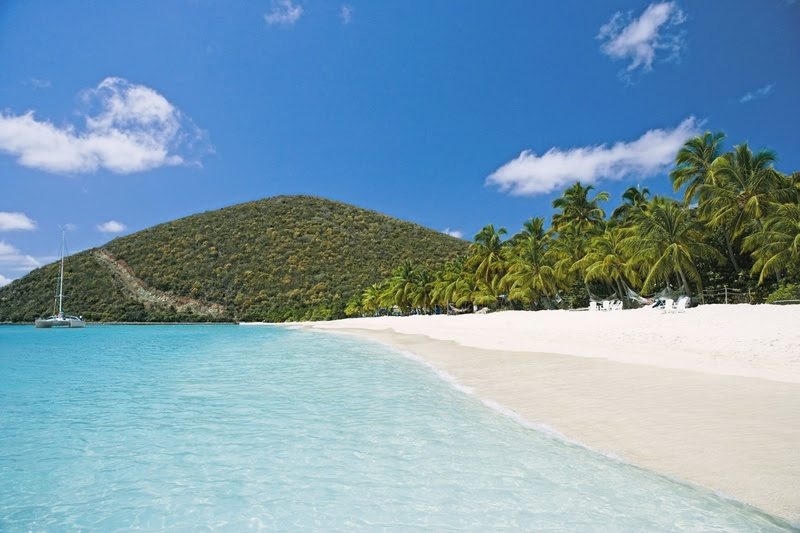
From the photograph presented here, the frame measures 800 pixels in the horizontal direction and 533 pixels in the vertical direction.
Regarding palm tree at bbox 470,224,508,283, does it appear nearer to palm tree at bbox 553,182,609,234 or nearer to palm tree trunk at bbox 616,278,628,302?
palm tree at bbox 553,182,609,234

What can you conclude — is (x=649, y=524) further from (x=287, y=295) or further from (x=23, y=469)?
(x=287, y=295)

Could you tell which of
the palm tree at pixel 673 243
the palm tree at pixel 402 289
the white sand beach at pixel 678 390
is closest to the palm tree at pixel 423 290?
the palm tree at pixel 402 289

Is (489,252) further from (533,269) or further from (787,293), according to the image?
(787,293)

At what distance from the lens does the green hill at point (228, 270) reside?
74125 mm

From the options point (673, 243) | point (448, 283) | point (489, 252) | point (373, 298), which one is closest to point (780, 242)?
point (673, 243)

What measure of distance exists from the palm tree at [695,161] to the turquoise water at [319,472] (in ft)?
90.8

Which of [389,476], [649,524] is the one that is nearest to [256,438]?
[389,476]

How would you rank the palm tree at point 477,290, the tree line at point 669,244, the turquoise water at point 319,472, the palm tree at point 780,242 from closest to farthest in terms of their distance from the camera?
the turquoise water at point 319,472, the palm tree at point 780,242, the tree line at point 669,244, the palm tree at point 477,290

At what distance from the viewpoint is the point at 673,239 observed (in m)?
Result: 25.6

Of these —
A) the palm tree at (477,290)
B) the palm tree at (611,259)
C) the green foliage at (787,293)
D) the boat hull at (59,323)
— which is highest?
the palm tree at (611,259)

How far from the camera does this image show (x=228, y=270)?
79.9m

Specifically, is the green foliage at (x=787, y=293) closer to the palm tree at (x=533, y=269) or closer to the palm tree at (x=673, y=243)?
the palm tree at (x=673, y=243)

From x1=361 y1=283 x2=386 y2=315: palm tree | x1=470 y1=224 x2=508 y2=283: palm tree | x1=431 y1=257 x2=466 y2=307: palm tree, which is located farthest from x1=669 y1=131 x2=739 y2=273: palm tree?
x1=361 y1=283 x2=386 y2=315: palm tree

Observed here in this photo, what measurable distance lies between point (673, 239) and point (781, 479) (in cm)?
2496
